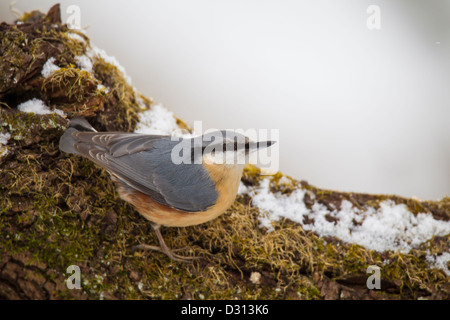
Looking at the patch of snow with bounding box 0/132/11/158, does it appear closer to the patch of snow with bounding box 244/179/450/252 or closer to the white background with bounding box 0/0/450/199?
the patch of snow with bounding box 244/179/450/252

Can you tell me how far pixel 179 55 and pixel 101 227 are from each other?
4188 millimetres

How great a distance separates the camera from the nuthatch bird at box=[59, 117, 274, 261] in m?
2.75

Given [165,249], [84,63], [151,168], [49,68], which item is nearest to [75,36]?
[84,63]

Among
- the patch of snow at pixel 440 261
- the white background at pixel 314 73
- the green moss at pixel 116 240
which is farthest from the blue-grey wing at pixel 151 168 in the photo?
the white background at pixel 314 73

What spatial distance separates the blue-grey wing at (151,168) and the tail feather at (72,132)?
0.13ft

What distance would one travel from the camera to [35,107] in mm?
2787

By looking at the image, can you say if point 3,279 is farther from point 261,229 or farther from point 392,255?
point 392,255

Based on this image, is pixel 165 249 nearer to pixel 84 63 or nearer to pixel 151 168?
pixel 151 168

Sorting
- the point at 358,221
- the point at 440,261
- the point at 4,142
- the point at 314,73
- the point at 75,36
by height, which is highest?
the point at 314,73

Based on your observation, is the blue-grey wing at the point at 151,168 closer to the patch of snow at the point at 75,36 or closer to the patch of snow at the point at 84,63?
the patch of snow at the point at 84,63

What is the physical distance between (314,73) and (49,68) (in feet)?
14.6

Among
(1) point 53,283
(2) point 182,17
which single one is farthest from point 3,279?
(2) point 182,17

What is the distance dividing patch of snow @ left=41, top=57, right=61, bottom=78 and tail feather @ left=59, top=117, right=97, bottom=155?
39 centimetres

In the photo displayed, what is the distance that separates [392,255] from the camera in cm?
289
